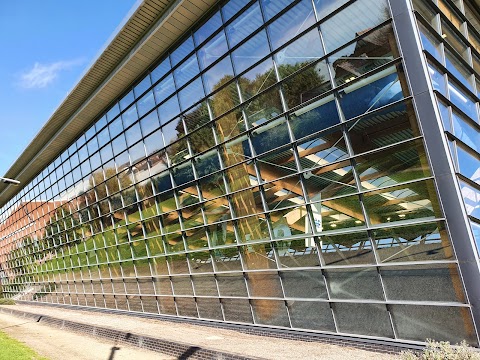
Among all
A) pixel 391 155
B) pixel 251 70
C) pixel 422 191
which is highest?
pixel 251 70

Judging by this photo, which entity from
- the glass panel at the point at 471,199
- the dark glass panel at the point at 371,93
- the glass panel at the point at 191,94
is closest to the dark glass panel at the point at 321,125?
the dark glass panel at the point at 371,93

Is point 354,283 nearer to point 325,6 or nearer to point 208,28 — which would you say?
point 325,6

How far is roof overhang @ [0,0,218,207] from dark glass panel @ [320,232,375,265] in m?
8.97

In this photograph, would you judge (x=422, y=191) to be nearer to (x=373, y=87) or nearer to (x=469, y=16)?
(x=373, y=87)

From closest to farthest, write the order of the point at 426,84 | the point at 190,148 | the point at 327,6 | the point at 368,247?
the point at 426,84 → the point at 368,247 → the point at 327,6 → the point at 190,148

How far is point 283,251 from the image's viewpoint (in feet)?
38.0

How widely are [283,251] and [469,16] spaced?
974 cm

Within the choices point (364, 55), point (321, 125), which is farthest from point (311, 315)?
point (364, 55)

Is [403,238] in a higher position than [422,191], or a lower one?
lower

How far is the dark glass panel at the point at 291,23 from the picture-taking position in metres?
10.8

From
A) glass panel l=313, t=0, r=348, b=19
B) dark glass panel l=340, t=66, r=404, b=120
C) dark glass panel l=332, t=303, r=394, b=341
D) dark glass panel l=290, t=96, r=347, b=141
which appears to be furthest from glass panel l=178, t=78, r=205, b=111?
dark glass panel l=332, t=303, r=394, b=341

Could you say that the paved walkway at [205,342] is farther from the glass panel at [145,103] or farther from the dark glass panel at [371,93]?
the glass panel at [145,103]

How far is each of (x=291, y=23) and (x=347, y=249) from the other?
21.5 feet

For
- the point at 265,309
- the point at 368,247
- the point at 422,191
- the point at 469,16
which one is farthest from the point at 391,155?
the point at 469,16
